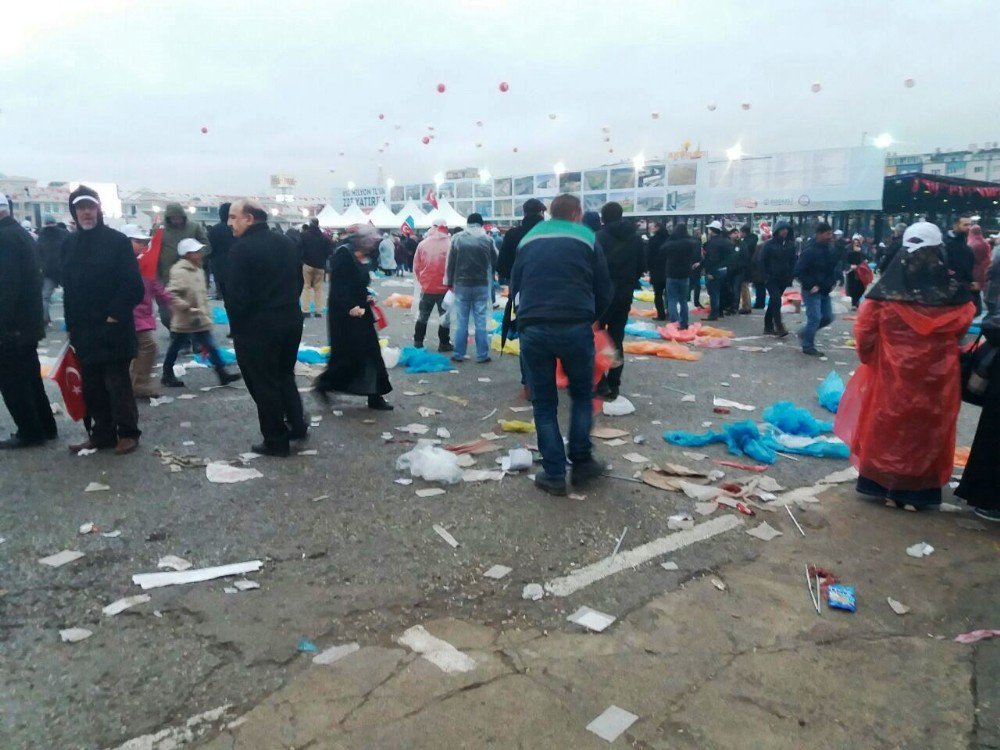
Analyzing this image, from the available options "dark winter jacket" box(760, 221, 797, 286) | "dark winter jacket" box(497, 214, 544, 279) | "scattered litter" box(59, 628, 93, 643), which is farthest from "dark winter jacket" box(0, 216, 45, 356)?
"dark winter jacket" box(760, 221, 797, 286)

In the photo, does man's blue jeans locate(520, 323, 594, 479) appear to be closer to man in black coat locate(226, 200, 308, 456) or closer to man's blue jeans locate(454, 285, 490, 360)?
man in black coat locate(226, 200, 308, 456)

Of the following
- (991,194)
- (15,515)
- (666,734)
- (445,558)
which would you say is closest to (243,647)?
(445,558)

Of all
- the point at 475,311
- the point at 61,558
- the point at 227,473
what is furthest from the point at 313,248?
the point at 61,558

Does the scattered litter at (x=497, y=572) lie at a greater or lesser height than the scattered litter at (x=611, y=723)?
lesser

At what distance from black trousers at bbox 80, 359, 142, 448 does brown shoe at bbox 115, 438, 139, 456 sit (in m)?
0.03

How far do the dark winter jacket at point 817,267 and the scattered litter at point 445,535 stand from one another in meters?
7.38

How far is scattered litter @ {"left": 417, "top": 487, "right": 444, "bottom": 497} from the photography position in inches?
180

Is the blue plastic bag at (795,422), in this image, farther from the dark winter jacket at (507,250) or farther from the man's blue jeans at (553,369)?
the dark winter jacket at (507,250)

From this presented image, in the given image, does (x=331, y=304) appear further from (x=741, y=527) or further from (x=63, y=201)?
(x=63, y=201)

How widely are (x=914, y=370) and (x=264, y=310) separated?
4192 mm

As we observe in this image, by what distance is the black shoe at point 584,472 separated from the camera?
4.72 metres

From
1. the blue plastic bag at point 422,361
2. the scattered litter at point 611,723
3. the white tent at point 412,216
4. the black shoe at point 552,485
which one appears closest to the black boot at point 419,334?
the blue plastic bag at point 422,361

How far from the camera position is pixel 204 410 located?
654 cm

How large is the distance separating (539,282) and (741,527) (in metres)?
1.89
